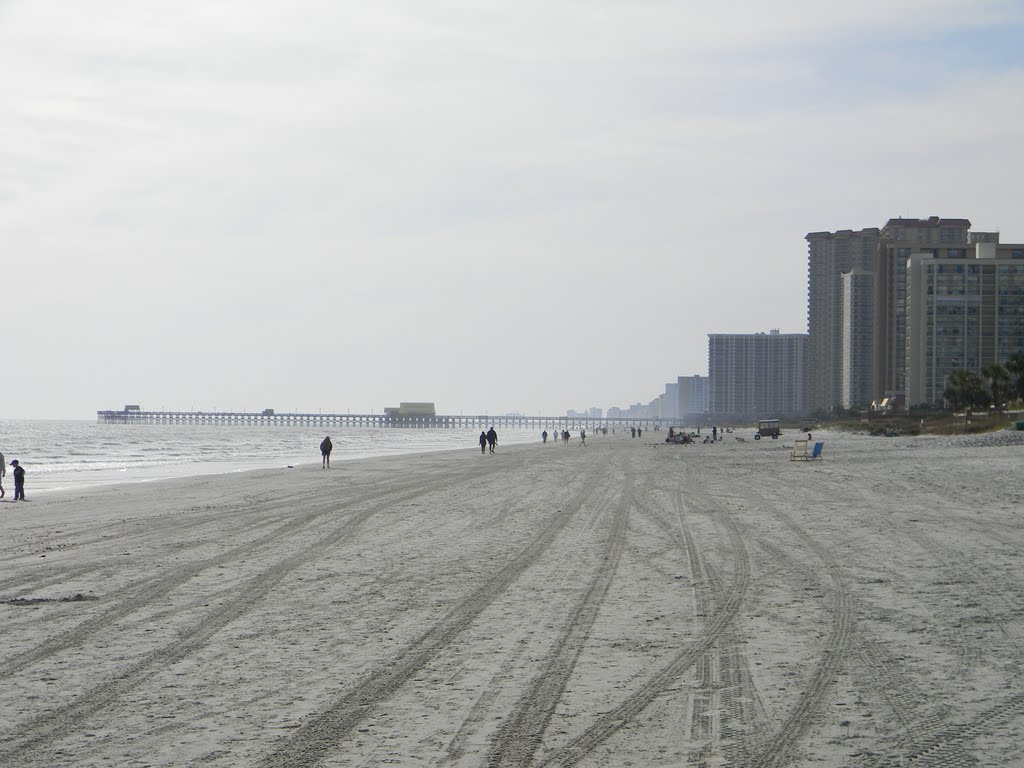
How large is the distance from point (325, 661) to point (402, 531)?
28.9 ft

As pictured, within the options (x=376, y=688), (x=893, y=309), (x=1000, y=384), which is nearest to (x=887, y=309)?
(x=893, y=309)

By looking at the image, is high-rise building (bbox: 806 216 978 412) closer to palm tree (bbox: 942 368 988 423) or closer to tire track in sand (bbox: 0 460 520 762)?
palm tree (bbox: 942 368 988 423)

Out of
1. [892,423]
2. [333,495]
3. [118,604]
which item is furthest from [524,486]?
[892,423]

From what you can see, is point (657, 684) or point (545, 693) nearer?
point (545, 693)

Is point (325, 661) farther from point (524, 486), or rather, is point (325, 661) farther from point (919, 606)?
point (524, 486)

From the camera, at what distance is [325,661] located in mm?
7453

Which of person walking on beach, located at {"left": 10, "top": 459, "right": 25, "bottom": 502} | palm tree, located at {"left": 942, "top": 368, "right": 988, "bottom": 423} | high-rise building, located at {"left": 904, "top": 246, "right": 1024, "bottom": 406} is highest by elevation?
high-rise building, located at {"left": 904, "top": 246, "right": 1024, "bottom": 406}

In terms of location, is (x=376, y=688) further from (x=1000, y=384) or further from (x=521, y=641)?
(x=1000, y=384)

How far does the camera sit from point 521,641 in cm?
800

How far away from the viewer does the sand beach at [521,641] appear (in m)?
5.58

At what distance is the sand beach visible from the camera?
5.58 metres

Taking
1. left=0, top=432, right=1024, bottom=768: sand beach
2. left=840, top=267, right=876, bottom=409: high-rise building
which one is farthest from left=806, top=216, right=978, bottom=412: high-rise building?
left=0, top=432, right=1024, bottom=768: sand beach

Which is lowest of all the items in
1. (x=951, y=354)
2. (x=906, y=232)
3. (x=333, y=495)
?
(x=333, y=495)

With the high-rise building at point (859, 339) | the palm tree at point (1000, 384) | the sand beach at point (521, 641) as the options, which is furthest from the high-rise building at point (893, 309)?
the sand beach at point (521, 641)
